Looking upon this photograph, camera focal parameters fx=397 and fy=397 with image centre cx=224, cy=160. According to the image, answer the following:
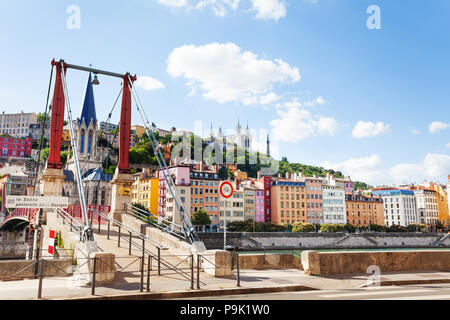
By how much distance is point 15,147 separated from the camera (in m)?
150

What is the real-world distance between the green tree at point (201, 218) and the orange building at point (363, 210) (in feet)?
168

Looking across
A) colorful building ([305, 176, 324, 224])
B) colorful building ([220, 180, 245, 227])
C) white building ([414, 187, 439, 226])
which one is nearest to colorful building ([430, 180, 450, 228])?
white building ([414, 187, 439, 226])

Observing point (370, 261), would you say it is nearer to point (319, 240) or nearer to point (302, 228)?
point (319, 240)

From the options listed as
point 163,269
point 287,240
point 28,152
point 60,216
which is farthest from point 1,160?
point 163,269

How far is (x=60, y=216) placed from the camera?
20359 mm

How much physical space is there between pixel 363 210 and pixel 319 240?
143 feet

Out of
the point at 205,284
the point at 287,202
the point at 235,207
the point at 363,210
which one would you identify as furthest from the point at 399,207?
the point at 205,284

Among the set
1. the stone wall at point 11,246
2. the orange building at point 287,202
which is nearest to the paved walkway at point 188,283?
the stone wall at point 11,246

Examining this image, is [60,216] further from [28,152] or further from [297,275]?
[28,152]

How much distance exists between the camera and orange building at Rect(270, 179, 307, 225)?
104750 mm

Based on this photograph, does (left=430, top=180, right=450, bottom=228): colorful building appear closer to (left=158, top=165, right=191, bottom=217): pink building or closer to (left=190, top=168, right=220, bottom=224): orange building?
(left=190, top=168, right=220, bottom=224): orange building

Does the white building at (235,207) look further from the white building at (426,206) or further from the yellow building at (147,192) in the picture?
the white building at (426,206)
